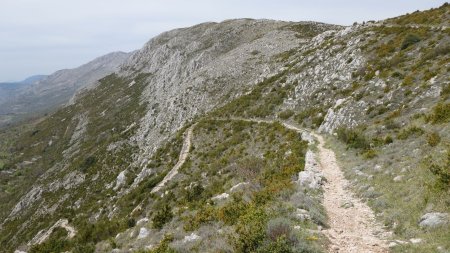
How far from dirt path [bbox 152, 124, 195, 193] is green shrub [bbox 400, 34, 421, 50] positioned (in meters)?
28.7

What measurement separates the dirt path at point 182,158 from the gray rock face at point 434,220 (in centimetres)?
2943

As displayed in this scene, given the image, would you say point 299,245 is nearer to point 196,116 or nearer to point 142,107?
point 196,116

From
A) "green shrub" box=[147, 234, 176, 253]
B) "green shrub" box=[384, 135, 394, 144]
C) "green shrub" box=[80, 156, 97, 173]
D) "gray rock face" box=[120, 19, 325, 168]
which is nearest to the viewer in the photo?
"green shrub" box=[147, 234, 176, 253]

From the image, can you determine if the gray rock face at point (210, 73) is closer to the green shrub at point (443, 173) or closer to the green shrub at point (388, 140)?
the green shrub at point (388, 140)

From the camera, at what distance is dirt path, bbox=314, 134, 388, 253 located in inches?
493

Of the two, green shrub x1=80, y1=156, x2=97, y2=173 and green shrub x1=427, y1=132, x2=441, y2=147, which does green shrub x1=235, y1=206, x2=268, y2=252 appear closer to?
green shrub x1=427, y1=132, x2=441, y2=147

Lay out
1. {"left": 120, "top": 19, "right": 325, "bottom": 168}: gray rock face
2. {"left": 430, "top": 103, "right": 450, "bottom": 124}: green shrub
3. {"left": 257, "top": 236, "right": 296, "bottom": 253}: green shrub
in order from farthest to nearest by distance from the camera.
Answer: {"left": 120, "top": 19, "right": 325, "bottom": 168}: gray rock face → {"left": 430, "top": 103, "right": 450, "bottom": 124}: green shrub → {"left": 257, "top": 236, "right": 296, "bottom": 253}: green shrub

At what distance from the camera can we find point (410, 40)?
39.5m

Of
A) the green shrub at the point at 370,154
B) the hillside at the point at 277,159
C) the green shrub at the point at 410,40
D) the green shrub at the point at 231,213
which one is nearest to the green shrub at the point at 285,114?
the hillside at the point at 277,159

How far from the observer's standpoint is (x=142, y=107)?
96688 millimetres

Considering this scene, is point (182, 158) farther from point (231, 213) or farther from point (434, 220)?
point (434, 220)

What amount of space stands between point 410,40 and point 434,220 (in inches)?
1297

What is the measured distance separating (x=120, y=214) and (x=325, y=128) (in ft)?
79.0

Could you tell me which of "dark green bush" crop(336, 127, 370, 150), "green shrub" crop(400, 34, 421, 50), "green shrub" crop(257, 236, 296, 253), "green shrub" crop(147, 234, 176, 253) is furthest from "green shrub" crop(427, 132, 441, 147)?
"green shrub" crop(400, 34, 421, 50)
